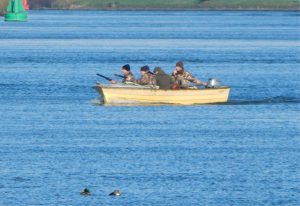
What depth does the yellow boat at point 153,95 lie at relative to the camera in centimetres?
5534

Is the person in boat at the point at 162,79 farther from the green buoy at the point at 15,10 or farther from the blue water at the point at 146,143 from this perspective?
the green buoy at the point at 15,10

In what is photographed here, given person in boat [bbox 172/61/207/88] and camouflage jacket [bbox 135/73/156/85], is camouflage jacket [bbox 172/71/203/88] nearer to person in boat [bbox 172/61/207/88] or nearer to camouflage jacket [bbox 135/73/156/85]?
person in boat [bbox 172/61/207/88]

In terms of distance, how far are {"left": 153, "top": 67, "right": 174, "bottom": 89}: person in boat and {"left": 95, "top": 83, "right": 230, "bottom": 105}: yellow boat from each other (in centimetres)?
24

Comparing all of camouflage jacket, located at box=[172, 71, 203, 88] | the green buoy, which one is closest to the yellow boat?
camouflage jacket, located at box=[172, 71, 203, 88]

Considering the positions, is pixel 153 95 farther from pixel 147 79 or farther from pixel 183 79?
pixel 183 79

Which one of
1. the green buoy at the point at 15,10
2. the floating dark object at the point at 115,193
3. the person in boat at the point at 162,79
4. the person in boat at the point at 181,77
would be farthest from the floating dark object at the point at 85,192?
the green buoy at the point at 15,10

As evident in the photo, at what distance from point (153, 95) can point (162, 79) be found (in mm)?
1415

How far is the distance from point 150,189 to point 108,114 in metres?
18.7

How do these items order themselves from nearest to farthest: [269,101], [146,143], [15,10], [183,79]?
1. [146,143]
2. [183,79]
3. [269,101]
4. [15,10]

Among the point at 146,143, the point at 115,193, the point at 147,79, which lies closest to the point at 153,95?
the point at 147,79

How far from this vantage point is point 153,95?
183 ft

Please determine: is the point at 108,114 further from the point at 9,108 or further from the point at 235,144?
the point at 235,144

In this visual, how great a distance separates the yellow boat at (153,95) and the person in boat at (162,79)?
9.5 inches

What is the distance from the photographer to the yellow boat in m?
55.3
